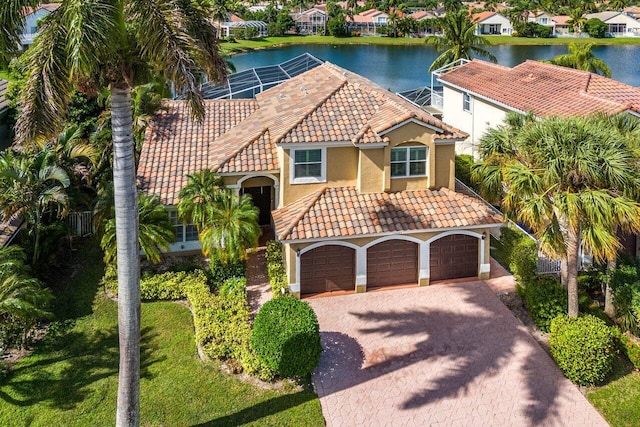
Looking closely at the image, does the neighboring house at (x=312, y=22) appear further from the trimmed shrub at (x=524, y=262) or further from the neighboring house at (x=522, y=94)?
the trimmed shrub at (x=524, y=262)

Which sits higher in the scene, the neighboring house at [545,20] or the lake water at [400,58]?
the neighboring house at [545,20]

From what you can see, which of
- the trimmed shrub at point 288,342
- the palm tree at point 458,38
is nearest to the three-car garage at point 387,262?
the trimmed shrub at point 288,342

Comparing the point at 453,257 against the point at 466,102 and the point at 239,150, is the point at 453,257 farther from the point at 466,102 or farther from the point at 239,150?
the point at 466,102

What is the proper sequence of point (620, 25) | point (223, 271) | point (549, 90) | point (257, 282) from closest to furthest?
point (223, 271) → point (257, 282) → point (549, 90) → point (620, 25)

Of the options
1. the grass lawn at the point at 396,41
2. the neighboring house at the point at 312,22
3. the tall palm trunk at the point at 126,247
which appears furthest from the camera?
the neighboring house at the point at 312,22

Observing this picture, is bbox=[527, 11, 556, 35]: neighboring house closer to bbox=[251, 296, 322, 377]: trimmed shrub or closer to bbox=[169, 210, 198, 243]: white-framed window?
bbox=[169, 210, 198, 243]: white-framed window

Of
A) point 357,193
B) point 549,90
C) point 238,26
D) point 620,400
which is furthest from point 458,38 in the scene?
point 238,26

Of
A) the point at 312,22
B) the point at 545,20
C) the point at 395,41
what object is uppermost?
the point at 312,22

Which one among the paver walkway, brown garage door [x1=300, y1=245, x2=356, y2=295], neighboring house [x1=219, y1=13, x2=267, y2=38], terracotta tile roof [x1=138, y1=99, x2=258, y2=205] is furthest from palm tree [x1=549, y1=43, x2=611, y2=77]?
neighboring house [x1=219, y1=13, x2=267, y2=38]
